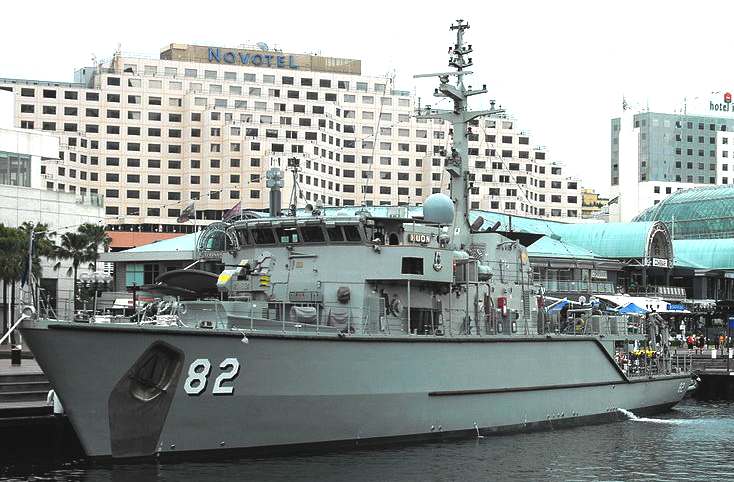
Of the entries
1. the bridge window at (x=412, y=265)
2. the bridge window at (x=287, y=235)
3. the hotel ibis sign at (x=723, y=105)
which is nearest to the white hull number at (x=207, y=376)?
the bridge window at (x=287, y=235)

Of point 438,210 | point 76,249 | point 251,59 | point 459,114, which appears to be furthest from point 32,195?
point 251,59

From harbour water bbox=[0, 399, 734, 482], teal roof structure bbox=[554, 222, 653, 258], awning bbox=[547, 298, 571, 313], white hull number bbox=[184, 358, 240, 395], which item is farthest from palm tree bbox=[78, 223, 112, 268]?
teal roof structure bbox=[554, 222, 653, 258]

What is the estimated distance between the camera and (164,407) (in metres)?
24.9

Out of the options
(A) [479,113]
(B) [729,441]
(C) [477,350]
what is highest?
(A) [479,113]

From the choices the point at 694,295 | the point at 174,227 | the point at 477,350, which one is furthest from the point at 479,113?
the point at 174,227

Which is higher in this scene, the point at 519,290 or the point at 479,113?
the point at 479,113

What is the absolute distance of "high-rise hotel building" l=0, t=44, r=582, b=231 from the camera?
11600cm

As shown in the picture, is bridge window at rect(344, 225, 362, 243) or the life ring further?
the life ring

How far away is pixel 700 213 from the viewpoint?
10750cm

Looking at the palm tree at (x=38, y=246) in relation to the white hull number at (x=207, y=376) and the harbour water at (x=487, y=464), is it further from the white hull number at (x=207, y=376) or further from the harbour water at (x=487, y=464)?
the white hull number at (x=207, y=376)

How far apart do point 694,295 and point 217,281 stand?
197 ft

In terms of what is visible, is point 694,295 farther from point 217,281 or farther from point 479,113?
point 217,281

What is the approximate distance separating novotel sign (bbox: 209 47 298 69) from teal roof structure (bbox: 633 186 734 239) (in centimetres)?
4407

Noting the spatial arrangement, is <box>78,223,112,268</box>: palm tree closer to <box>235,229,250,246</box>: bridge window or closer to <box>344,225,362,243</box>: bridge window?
<box>235,229,250,246</box>: bridge window
